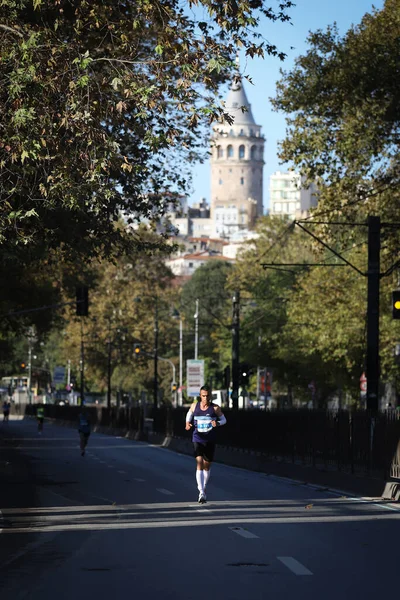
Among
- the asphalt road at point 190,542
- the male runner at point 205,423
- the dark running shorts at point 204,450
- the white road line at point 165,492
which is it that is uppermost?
the male runner at point 205,423

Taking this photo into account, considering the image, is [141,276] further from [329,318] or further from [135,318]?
[329,318]

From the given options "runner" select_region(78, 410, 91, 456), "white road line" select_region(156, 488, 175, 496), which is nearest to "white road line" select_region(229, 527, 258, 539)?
"white road line" select_region(156, 488, 175, 496)

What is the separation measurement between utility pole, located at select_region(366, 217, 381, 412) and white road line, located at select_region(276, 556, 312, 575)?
714 inches

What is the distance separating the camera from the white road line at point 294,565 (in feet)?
41.1

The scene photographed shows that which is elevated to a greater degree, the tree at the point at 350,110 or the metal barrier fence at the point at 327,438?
the tree at the point at 350,110

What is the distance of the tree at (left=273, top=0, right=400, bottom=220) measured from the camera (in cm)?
3547

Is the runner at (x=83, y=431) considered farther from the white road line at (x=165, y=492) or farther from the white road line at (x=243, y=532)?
the white road line at (x=243, y=532)

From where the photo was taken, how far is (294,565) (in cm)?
1306

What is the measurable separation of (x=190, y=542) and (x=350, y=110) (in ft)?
73.4

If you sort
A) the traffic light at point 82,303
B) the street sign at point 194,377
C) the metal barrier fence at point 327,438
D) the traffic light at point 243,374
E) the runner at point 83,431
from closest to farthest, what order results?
the metal barrier fence at point 327,438 → the runner at point 83,431 → the traffic light at point 82,303 → the street sign at point 194,377 → the traffic light at point 243,374

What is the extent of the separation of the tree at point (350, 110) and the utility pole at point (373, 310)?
184 inches

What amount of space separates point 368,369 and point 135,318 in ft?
246

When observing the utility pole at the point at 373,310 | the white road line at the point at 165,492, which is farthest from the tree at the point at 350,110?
the white road line at the point at 165,492

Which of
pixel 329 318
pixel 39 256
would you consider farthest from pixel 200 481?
pixel 329 318
